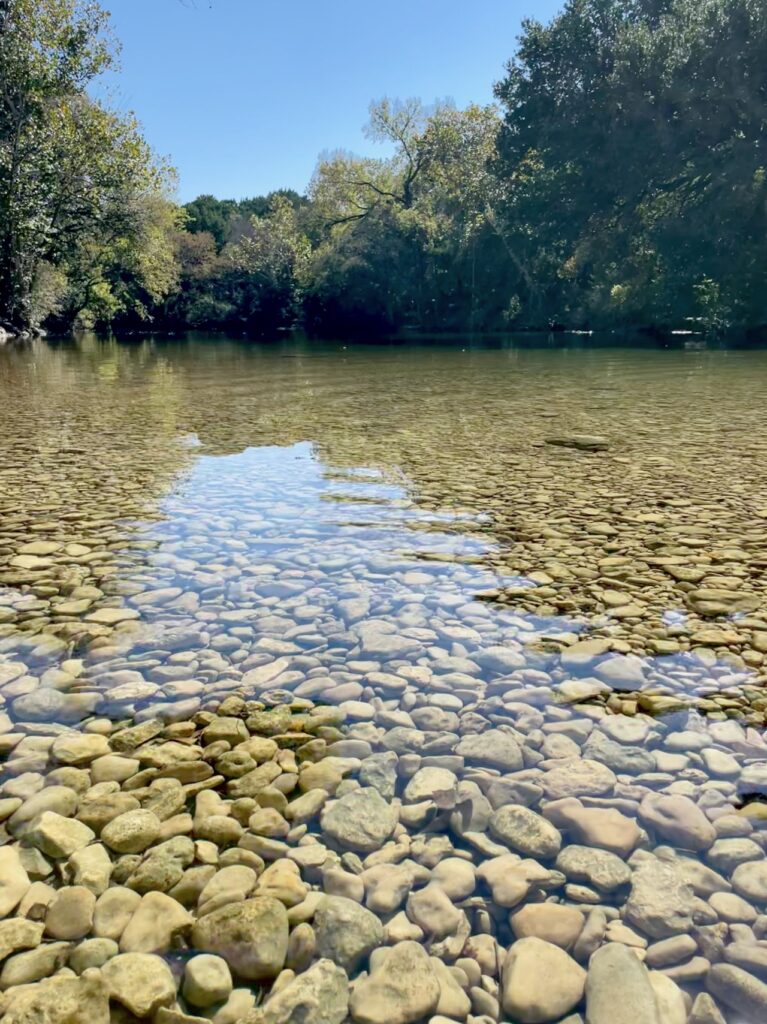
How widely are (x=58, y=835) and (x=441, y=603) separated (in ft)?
6.18

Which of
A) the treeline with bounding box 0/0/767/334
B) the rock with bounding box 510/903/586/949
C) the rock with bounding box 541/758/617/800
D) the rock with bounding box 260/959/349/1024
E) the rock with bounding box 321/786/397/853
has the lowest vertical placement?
the rock with bounding box 260/959/349/1024

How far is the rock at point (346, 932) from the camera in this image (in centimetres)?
148

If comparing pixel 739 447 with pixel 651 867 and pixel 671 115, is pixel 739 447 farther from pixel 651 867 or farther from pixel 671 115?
pixel 671 115

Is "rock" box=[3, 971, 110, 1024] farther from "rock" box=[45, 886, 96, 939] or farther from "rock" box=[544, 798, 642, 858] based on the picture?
"rock" box=[544, 798, 642, 858]

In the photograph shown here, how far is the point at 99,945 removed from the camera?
4.91 ft

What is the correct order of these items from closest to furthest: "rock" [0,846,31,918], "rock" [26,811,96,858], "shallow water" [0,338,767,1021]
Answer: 1. "rock" [0,846,31,918]
2. "rock" [26,811,96,858]
3. "shallow water" [0,338,767,1021]

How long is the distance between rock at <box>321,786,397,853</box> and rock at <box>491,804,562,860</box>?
0.28 meters

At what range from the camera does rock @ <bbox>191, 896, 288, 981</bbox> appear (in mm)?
1456

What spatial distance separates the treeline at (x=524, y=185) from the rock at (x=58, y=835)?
28367 mm

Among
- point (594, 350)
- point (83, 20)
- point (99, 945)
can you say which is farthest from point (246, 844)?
point (83, 20)

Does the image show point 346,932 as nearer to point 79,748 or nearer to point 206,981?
point 206,981

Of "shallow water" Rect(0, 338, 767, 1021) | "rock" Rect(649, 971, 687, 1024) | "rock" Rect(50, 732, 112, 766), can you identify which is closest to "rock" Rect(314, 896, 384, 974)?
"shallow water" Rect(0, 338, 767, 1021)

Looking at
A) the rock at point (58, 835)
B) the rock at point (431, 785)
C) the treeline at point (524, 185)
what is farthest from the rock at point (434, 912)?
the treeline at point (524, 185)

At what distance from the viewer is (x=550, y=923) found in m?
1.54
